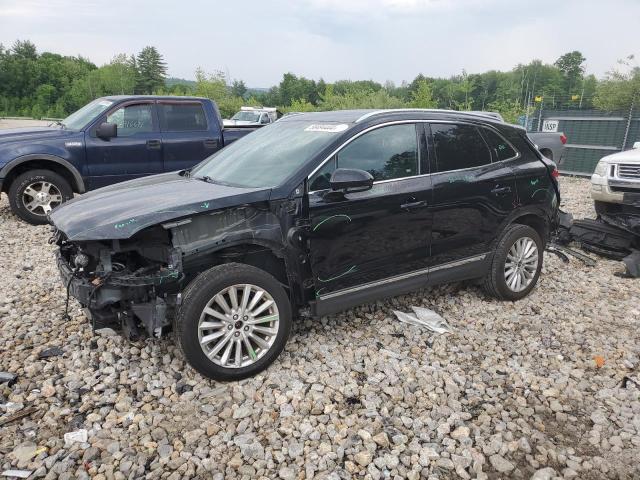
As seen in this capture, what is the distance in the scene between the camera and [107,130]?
24.0 feet

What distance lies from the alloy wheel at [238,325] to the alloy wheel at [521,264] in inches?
101

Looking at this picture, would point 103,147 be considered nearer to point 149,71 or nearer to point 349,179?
point 349,179

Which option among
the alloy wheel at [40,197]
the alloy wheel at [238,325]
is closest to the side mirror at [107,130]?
the alloy wheel at [40,197]

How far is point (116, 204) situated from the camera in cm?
342

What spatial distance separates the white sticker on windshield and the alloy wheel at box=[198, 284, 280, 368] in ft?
4.61

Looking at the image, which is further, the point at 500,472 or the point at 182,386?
the point at 182,386

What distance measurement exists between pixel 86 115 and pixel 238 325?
624 cm

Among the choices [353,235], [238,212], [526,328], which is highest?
[238,212]

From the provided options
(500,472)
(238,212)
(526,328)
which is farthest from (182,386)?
(526,328)

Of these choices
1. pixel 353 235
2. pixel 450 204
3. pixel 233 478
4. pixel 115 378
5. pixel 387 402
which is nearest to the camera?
pixel 233 478

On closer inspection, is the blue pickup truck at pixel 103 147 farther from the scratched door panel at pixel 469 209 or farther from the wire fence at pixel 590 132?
the wire fence at pixel 590 132

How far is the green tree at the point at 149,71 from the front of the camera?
7025 centimetres

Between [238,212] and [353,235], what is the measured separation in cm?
90

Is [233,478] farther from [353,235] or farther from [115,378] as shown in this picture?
[353,235]
